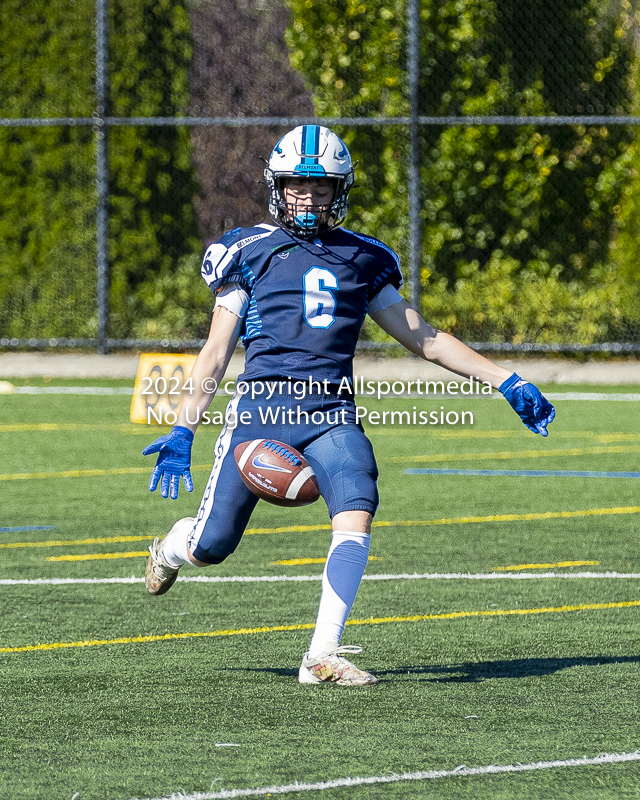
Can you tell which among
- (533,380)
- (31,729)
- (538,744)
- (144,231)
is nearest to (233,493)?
(31,729)

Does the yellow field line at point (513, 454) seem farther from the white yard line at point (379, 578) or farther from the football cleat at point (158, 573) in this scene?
the football cleat at point (158, 573)

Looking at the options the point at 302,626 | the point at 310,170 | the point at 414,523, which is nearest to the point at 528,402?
the point at 310,170

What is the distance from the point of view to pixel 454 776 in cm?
399

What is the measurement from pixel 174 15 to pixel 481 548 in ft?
43.7

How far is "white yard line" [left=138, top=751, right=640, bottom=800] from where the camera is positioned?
3805mm

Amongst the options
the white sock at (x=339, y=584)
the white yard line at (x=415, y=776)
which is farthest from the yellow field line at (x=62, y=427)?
the white yard line at (x=415, y=776)

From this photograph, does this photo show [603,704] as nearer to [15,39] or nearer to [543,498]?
[543,498]

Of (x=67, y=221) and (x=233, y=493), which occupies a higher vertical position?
(x=233, y=493)

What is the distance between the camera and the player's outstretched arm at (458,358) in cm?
547

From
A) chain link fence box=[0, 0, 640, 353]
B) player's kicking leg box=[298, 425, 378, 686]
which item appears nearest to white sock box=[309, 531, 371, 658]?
player's kicking leg box=[298, 425, 378, 686]

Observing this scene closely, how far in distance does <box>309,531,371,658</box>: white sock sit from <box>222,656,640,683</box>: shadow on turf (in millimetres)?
268

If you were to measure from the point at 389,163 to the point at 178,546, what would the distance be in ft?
42.9

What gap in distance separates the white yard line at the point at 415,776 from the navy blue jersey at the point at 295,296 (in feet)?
5.59

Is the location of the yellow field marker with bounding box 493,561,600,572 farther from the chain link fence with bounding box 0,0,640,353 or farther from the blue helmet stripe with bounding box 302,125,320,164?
the chain link fence with bounding box 0,0,640,353
